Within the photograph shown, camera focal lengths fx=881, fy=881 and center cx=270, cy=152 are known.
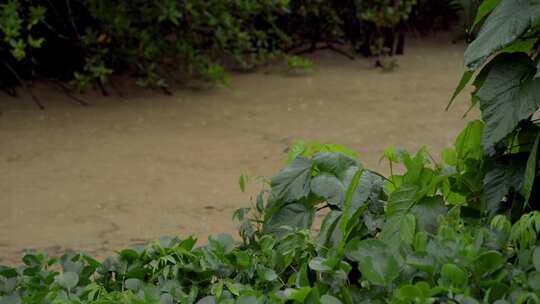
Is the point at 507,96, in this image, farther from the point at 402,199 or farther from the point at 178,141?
the point at 178,141

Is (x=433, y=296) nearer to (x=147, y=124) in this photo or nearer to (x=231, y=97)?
(x=147, y=124)

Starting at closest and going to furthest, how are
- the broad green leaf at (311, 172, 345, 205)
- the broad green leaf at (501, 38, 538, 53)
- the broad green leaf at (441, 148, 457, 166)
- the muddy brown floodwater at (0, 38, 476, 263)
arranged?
the broad green leaf at (311, 172, 345, 205)
the broad green leaf at (501, 38, 538, 53)
the broad green leaf at (441, 148, 457, 166)
the muddy brown floodwater at (0, 38, 476, 263)

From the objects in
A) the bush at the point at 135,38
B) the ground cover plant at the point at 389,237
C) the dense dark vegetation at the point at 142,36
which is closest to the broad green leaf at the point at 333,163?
the ground cover plant at the point at 389,237

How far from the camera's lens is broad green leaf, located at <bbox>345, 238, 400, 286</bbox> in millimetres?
1771

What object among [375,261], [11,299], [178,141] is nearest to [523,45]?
[375,261]

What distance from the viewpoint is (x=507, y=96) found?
6.75ft

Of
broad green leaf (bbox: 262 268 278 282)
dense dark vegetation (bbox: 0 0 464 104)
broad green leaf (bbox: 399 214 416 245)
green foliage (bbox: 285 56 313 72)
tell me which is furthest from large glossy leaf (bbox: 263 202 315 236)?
green foliage (bbox: 285 56 313 72)

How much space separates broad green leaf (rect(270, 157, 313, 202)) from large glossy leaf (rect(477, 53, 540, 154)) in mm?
462

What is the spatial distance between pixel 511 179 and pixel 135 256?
3.13 ft

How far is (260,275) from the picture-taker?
2064mm

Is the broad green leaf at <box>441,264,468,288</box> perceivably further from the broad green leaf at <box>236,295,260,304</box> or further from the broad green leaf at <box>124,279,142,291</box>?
the broad green leaf at <box>124,279,142,291</box>

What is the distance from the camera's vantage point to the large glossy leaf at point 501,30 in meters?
1.99

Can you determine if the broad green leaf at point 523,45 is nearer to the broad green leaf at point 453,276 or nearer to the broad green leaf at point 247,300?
the broad green leaf at point 453,276

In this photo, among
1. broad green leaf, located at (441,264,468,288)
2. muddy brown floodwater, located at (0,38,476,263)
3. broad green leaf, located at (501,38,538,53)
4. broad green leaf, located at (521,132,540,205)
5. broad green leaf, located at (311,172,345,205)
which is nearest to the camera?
broad green leaf, located at (441,264,468,288)
